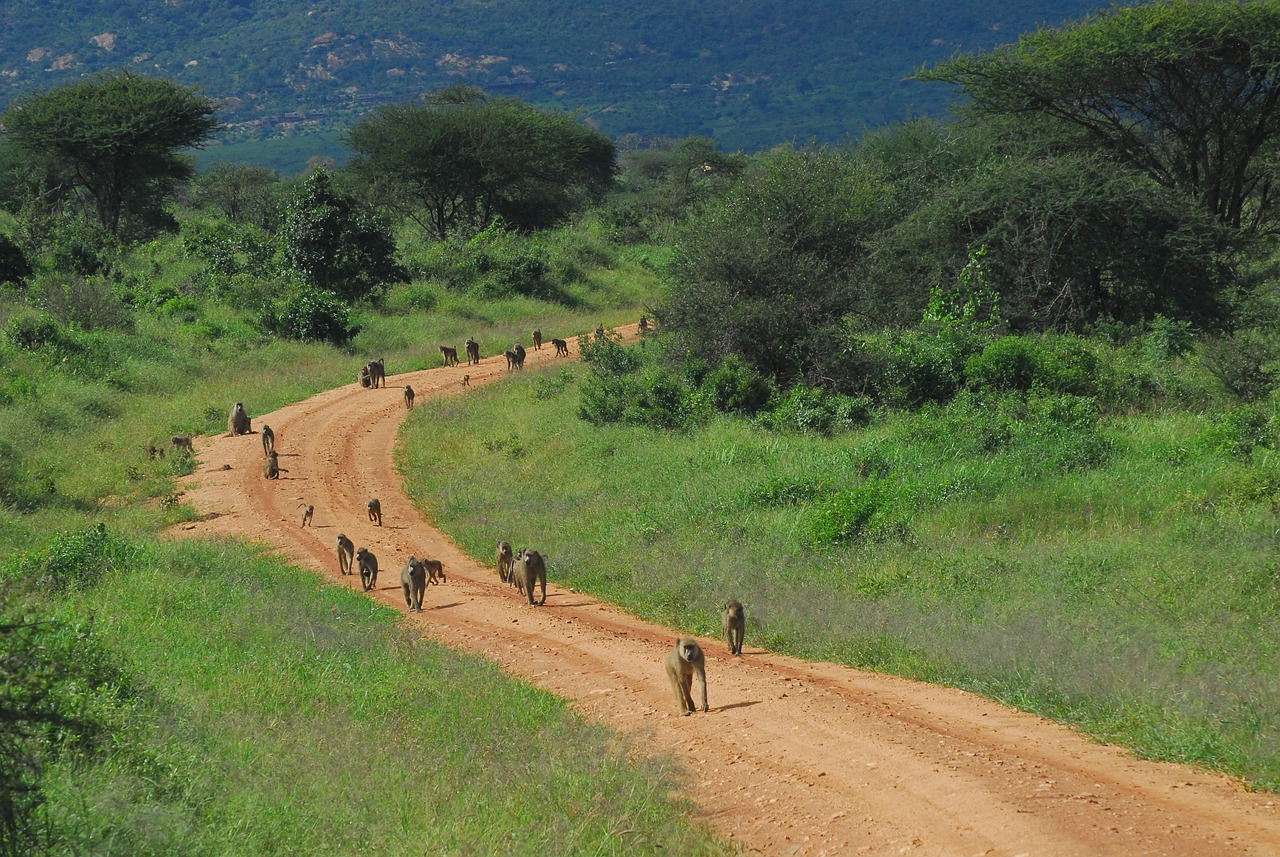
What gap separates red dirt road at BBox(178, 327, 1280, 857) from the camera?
6.46 m

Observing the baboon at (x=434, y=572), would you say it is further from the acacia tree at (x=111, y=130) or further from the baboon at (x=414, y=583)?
the acacia tree at (x=111, y=130)

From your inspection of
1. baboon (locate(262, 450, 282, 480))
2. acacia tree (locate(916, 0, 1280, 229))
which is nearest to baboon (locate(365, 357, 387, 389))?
baboon (locate(262, 450, 282, 480))

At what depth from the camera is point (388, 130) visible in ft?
150

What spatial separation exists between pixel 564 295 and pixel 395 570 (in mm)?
25241

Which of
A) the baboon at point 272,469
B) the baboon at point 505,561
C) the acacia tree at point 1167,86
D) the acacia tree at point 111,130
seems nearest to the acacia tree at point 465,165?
the acacia tree at point 111,130

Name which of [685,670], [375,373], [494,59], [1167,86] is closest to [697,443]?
[685,670]

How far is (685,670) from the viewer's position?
8695 mm

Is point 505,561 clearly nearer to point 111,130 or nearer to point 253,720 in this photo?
point 253,720

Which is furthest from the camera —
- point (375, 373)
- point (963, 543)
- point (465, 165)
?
point (465, 165)

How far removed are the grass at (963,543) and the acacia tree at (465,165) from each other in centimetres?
2530

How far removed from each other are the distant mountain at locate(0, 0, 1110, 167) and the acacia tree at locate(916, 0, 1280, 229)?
3716 inches

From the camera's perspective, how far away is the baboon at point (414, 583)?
38.9 ft

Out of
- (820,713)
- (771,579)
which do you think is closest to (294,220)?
(771,579)

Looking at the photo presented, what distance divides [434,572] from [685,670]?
5.22 meters
